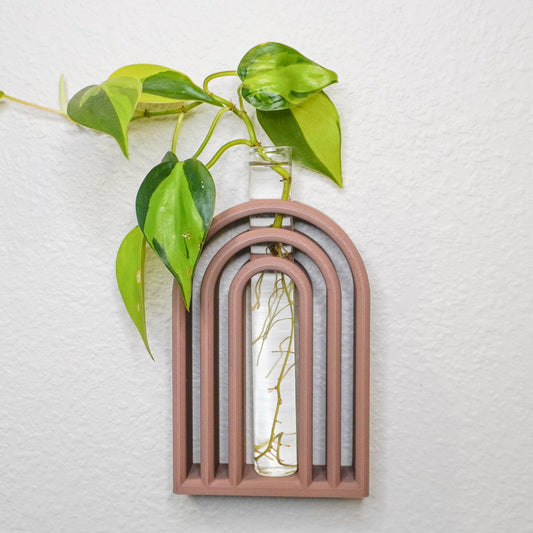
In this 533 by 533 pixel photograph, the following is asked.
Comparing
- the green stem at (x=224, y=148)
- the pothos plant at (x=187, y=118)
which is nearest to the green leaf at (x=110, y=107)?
the pothos plant at (x=187, y=118)

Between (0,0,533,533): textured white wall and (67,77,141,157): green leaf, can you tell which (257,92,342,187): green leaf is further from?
(67,77,141,157): green leaf

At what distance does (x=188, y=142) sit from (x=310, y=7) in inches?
7.4

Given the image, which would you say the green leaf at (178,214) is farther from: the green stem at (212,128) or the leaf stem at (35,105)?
the leaf stem at (35,105)

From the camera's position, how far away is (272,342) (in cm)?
55

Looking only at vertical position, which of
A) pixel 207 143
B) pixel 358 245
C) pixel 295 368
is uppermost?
pixel 207 143

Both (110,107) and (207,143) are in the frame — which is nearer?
(110,107)

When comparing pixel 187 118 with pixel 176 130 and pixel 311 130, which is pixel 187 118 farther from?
pixel 311 130

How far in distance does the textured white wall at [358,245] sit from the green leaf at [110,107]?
11 centimetres

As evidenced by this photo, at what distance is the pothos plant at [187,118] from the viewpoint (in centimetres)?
49

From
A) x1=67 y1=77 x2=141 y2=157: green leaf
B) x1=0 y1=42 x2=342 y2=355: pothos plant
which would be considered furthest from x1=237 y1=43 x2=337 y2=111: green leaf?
x1=67 y1=77 x2=141 y2=157: green leaf

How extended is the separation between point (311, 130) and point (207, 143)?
0.11m

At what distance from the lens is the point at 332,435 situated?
0.55 m

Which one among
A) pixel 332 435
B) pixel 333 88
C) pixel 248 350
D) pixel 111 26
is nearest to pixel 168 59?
pixel 111 26

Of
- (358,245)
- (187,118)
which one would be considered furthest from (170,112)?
(358,245)
